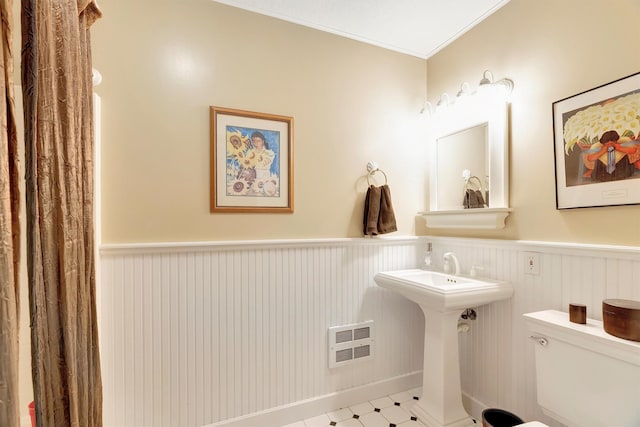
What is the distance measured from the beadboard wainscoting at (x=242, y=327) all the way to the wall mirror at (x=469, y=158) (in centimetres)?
43

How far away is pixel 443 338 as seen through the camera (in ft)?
6.07

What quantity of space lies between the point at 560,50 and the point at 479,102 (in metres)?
0.45

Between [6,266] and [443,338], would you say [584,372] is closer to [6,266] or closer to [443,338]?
[443,338]

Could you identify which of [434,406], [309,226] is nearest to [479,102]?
[309,226]

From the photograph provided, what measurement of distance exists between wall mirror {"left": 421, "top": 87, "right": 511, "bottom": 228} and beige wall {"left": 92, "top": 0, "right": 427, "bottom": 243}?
0.16 m

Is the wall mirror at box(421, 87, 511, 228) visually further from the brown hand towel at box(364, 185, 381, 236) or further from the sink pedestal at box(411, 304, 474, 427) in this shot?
the sink pedestal at box(411, 304, 474, 427)

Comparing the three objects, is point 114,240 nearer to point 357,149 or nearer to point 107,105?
point 107,105

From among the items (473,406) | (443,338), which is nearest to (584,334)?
(443,338)

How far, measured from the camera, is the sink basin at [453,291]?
163cm

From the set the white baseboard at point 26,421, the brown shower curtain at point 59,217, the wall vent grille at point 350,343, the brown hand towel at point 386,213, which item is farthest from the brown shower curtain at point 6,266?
the brown hand towel at point 386,213

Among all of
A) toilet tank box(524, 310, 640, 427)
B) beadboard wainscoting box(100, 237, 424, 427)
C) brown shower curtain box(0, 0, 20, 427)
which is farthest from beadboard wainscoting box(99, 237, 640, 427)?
brown shower curtain box(0, 0, 20, 427)

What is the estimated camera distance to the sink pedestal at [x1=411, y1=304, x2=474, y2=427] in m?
1.85

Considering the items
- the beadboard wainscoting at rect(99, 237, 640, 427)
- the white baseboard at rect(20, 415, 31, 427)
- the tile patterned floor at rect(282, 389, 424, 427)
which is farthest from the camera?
the tile patterned floor at rect(282, 389, 424, 427)

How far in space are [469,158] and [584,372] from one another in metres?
1.31
